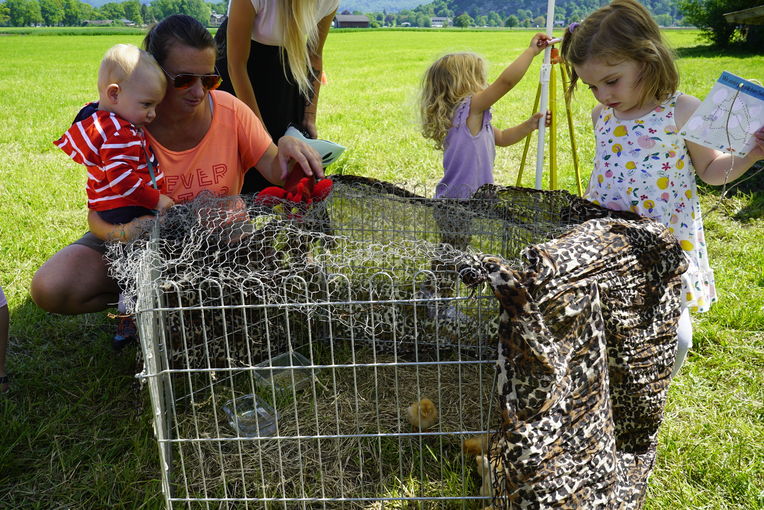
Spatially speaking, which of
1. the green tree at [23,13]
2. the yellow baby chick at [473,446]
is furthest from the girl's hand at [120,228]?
the green tree at [23,13]

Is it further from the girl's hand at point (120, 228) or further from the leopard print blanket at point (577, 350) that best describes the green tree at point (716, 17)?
the girl's hand at point (120, 228)

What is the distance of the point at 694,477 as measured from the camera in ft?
7.17

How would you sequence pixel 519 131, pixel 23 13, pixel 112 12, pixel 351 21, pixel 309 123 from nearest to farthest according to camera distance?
pixel 519 131
pixel 309 123
pixel 23 13
pixel 351 21
pixel 112 12

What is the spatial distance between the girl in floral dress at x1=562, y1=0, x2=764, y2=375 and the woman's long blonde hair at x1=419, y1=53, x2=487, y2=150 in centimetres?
114

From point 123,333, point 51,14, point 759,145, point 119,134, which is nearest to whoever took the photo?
point 759,145

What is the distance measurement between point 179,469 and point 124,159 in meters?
1.17

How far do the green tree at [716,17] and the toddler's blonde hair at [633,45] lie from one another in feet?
75.0

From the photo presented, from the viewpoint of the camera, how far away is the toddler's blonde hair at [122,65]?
2.27 meters

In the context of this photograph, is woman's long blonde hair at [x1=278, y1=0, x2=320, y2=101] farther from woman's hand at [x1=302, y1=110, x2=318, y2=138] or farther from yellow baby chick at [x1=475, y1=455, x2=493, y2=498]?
yellow baby chick at [x1=475, y1=455, x2=493, y2=498]

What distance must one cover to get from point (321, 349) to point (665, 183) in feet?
5.52

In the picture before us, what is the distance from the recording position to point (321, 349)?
2998 mm

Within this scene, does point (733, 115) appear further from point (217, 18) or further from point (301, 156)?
point (217, 18)

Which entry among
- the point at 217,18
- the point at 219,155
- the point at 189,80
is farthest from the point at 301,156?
the point at 217,18

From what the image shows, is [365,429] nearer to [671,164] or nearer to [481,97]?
[671,164]
